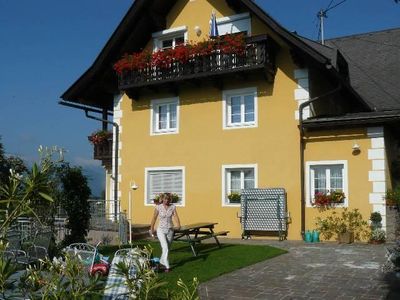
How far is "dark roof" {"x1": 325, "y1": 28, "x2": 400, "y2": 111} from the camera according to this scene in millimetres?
17953

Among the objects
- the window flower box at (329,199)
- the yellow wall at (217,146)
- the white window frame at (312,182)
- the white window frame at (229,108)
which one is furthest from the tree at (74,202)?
the window flower box at (329,199)

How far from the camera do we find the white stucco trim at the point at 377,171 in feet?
43.2

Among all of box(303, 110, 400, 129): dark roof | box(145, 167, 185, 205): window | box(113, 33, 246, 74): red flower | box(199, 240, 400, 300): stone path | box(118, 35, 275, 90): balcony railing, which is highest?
box(113, 33, 246, 74): red flower

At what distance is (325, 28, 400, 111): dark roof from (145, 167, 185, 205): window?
23.6 feet

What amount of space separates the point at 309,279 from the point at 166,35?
11.5 m

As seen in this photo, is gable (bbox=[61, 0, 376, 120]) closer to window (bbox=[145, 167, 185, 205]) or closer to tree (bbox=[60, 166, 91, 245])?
window (bbox=[145, 167, 185, 205])

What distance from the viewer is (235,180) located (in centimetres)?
1584

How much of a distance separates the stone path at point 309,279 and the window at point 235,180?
440 centimetres

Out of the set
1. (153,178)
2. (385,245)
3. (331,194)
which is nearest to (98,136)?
(153,178)

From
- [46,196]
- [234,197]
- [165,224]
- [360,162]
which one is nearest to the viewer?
[46,196]

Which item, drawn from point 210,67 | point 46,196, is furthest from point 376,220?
point 46,196

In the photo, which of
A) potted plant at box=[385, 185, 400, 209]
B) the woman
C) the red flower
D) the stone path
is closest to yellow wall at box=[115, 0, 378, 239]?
potted plant at box=[385, 185, 400, 209]

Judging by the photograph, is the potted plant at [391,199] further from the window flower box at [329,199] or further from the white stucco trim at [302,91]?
the white stucco trim at [302,91]

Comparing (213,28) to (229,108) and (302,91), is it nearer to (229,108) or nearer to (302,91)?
(229,108)
